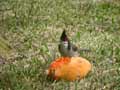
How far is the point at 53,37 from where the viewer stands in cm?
987

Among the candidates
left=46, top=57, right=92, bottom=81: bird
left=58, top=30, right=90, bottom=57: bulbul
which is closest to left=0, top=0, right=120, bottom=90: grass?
left=46, top=57, right=92, bottom=81: bird

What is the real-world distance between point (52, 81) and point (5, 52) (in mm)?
1750

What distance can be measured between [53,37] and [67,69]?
2.82 meters

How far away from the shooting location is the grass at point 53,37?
23.7 ft

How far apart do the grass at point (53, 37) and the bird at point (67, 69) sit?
88 mm

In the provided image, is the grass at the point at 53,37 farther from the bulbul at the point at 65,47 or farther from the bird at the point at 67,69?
the bulbul at the point at 65,47

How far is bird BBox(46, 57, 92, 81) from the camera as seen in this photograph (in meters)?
7.09

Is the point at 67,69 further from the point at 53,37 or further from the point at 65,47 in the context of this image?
the point at 53,37

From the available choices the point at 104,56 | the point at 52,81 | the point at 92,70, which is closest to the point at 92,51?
the point at 104,56

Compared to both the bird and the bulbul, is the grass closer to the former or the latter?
the bird

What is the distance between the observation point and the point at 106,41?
31.7ft

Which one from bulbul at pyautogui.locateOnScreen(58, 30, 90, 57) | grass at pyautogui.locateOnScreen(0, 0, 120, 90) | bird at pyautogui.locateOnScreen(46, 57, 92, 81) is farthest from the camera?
bulbul at pyautogui.locateOnScreen(58, 30, 90, 57)

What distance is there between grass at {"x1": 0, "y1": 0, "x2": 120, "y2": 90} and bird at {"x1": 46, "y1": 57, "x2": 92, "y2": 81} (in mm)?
88

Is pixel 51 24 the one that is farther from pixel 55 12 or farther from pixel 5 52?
pixel 5 52
